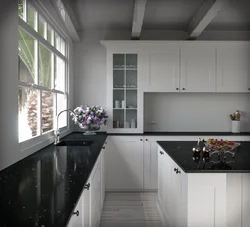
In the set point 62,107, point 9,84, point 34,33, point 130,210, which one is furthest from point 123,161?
point 9,84

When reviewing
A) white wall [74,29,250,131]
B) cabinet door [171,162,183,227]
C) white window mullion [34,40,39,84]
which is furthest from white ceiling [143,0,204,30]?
cabinet door [171,162,183,227]

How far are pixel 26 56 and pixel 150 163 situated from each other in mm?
2727

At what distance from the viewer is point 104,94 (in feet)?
18.4

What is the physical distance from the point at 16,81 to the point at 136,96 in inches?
114

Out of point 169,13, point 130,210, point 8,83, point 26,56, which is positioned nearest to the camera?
point 8,83

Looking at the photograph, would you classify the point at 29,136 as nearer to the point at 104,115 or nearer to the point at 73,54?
the point at 104,115

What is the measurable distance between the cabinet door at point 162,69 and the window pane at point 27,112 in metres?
2.24

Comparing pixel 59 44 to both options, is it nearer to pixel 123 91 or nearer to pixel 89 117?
pixel 89 117

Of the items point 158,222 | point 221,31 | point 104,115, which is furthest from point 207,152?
point 221,31

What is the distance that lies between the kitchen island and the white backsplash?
277cm

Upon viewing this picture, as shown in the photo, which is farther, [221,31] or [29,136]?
[221,31]

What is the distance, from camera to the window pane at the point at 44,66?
11.9 ft

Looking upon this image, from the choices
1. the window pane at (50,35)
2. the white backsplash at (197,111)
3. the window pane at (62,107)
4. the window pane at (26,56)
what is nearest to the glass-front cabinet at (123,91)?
the white backsplash at (197,111)

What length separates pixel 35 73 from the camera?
331 cm
